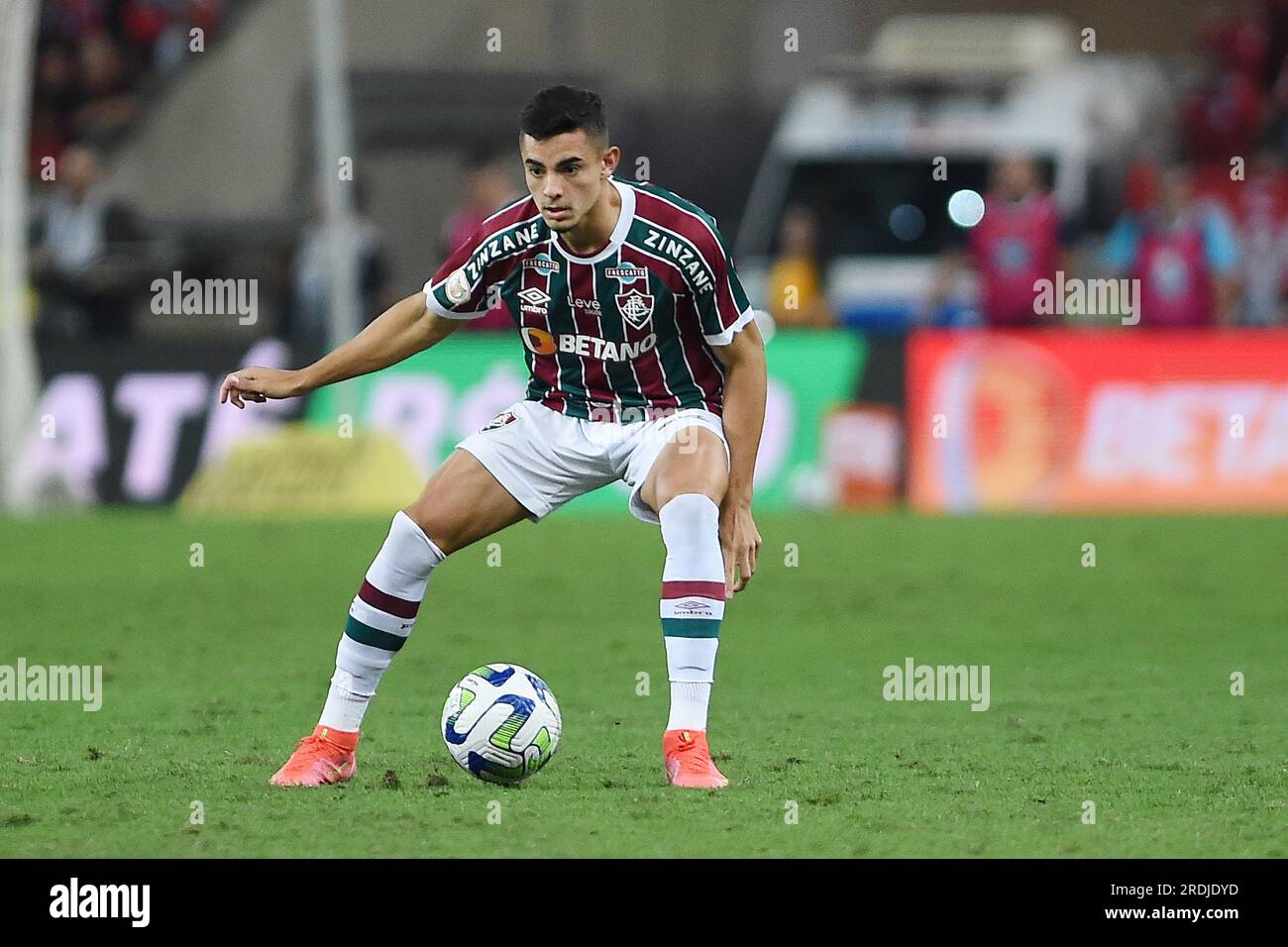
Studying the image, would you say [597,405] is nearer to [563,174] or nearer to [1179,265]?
[563,174]

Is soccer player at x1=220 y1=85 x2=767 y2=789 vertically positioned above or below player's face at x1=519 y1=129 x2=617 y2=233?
below

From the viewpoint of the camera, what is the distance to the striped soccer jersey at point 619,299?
6.71 meters

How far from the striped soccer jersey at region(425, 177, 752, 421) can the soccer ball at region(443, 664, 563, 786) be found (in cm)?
90

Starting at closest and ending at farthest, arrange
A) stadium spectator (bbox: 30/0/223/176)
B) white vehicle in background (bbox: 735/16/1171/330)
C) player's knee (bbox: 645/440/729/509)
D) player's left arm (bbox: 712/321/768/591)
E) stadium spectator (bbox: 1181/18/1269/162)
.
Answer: player's knee (bbox: 645/440/729/509)
player's left arm (bbox: 712/321/768/591)
white vehicle in background (bbox: 735/16/1171/330)
stadium spectator (bbox: 30/0/223/176)
stadium spectator (bbox: 1181/18/1269/162)

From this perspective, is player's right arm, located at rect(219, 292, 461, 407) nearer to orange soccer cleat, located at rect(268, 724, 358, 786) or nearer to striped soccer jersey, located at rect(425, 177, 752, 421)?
striped soccer jersey, located at rect(425, 177, 752, 421)

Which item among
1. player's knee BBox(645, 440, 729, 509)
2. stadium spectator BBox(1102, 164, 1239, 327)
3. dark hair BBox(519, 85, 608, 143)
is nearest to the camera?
dark hair BBox(519, 85, 608, 143)

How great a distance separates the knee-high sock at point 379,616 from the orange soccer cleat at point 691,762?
855 mm

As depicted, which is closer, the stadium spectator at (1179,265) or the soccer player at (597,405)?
the soccer player at (597,405)

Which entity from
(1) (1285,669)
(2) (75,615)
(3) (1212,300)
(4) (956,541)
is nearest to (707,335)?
(1) (1285,669)

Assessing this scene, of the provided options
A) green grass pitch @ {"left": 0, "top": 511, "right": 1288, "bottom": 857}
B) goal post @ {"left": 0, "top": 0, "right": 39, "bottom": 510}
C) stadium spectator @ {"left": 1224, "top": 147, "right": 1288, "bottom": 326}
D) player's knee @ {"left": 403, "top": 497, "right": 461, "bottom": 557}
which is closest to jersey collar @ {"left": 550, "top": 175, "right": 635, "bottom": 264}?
player's knee @ {"left": 403, "top": 497, "right": 461, "bottom": 557}

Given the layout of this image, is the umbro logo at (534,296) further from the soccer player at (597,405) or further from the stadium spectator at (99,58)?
the stadium spectator at (99,58)

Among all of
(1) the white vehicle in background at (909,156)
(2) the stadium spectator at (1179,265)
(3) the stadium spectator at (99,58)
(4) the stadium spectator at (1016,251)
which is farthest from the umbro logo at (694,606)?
(3) the stadium spectator at (99,58)

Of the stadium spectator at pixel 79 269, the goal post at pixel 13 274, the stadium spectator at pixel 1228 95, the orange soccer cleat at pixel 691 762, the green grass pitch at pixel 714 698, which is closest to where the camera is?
the green grass pitch at pixel 714 698

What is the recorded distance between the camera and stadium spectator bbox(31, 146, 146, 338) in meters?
17.8
